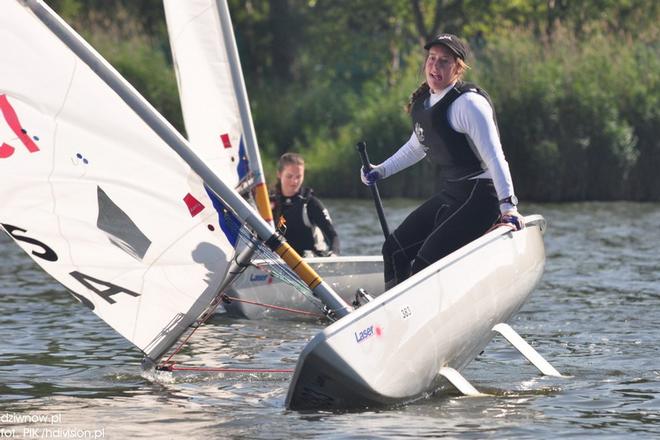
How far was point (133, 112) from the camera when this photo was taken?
21.1 ft

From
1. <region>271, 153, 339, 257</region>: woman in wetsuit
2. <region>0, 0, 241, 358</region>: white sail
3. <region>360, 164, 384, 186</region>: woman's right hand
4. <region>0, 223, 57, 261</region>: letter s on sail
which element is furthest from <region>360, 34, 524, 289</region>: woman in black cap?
<region>271, 153, 339, 257</region>: woman in wetsuit

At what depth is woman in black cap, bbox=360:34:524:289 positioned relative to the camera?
6.56m

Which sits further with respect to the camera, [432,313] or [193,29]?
[193,29]

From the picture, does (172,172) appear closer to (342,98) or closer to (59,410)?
(59,410)

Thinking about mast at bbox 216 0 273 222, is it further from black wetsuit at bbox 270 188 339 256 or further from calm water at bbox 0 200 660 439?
calm water at bbox 0 200 660 439

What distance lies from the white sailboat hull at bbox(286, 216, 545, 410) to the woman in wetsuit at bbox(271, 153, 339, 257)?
3372 millimetres

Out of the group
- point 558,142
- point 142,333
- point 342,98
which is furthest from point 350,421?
point 342,98

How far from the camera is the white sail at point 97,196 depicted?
20.8 feet

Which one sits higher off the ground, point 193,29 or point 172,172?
point 193,29

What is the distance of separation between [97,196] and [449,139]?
1651mm

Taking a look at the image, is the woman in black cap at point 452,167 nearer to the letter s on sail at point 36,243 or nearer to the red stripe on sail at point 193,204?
the red stripe on sail at point 193,204

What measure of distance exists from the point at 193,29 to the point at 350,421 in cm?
474

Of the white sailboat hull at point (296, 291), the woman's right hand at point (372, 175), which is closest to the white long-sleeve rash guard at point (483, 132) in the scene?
the woman's right hand at point (372, 175)

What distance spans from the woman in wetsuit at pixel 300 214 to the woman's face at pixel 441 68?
365 cm
